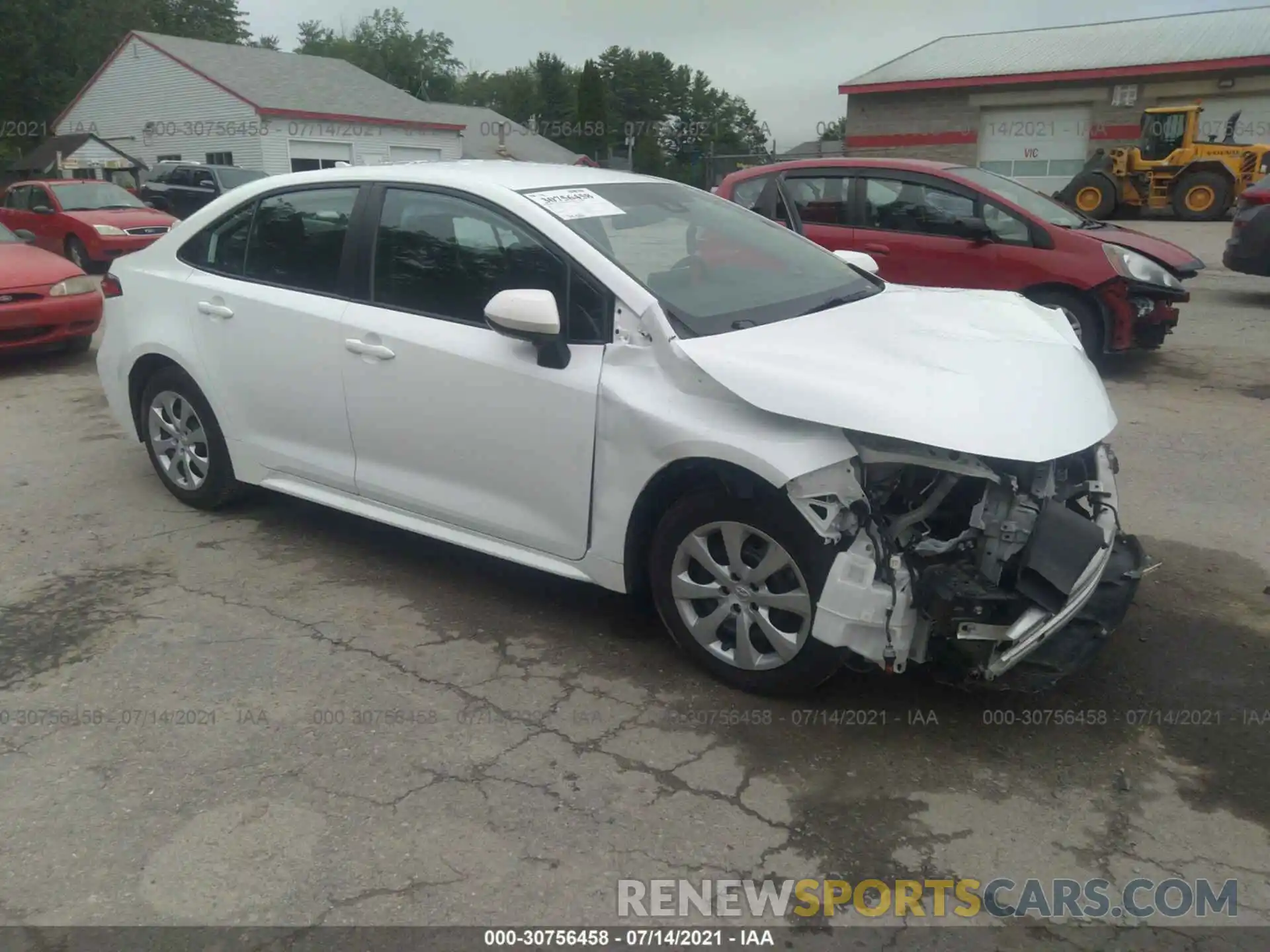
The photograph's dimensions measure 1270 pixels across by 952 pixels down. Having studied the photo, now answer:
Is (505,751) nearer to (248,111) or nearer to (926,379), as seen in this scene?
(926,379)

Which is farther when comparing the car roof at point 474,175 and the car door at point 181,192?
the car door at point 181,192

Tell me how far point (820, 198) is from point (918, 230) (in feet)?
2.97

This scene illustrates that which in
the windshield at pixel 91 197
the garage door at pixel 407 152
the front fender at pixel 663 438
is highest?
the garage door at pixel 407 152

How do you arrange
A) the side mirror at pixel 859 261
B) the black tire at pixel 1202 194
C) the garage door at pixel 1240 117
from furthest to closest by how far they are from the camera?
the garage door at pixel 1240 117 → the black tire at pixel 1202 194 → the side mirror at pixel 859 261

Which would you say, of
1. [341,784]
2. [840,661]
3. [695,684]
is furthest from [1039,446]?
[341,784]

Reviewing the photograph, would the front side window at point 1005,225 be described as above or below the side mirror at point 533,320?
above

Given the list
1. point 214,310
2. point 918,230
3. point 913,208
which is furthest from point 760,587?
point 913,208

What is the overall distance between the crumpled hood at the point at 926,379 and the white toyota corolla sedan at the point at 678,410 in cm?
1

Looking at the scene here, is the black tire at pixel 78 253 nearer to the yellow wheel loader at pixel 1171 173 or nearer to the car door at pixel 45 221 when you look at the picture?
the car door at pixel 45 221

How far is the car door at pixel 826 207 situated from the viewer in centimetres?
850

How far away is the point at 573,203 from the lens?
12.9 feet

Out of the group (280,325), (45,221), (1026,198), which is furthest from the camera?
(45,221)

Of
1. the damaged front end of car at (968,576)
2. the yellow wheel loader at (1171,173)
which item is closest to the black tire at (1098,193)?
the yellow wheel loader at (1171,173)

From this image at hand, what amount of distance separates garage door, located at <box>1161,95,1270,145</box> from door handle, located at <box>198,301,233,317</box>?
92.8 feet
